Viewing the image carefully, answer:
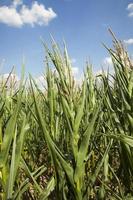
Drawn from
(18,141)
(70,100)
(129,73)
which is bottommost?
(18,141)

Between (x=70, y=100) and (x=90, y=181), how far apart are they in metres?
0.34

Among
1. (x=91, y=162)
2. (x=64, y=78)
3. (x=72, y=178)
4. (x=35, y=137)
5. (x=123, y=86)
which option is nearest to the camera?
(x=72, y=178)

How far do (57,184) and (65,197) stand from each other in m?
0.06

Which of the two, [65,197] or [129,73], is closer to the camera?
[65,197]

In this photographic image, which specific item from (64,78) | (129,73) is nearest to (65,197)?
(64,78)

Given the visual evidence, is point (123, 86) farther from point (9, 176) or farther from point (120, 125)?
point (9, 176)

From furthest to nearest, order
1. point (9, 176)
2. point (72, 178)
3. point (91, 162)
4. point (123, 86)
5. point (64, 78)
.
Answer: point (91, 162), point (123, 86), point (64, 78), point (72, 178), point (9, 176)

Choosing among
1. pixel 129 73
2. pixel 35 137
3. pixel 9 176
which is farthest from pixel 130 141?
pixel 35 137

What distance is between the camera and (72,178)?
1.19m

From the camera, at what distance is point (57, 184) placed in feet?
4.12

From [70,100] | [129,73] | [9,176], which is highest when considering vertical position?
[129,73]

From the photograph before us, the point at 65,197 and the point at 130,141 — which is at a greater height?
the point at 130,141

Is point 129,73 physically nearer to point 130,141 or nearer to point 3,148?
point 130,141

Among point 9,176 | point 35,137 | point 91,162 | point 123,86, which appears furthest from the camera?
point 35,137
